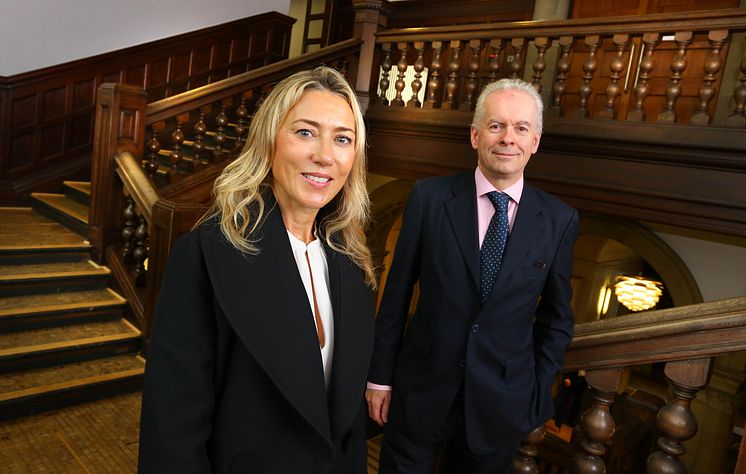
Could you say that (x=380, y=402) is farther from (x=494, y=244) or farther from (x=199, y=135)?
(x=199, y=135)

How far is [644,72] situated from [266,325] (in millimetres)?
3204

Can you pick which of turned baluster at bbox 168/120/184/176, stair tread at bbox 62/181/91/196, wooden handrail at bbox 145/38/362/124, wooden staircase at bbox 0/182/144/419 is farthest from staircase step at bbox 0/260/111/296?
stair tread at bbox 62/181/91/196

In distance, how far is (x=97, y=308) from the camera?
3.64 m

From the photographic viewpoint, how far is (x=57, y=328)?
3.50m

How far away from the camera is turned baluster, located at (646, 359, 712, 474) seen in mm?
1227

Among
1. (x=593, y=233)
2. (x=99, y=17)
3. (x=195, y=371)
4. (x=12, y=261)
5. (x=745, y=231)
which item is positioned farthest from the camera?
(x=593, y=233)

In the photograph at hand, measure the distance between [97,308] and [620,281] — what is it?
5280 mm

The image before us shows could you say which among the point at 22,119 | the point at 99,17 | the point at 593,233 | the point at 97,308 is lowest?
the point at 97,308

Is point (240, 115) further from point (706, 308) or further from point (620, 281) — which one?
point (620, 281)

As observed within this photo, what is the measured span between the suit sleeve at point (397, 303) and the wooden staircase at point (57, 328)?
2.19 metres

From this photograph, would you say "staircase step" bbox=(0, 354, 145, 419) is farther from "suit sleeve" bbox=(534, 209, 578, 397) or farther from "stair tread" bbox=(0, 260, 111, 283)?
"suit sleeve" bbox=(534, 209, 578, 397)

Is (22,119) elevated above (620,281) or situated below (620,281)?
above

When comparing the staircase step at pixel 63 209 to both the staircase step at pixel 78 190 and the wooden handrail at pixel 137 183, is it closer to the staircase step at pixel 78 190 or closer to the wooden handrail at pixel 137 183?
Result: the staircase step at pixel 78 190

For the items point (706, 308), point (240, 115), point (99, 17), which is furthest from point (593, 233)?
point (99, 17)
